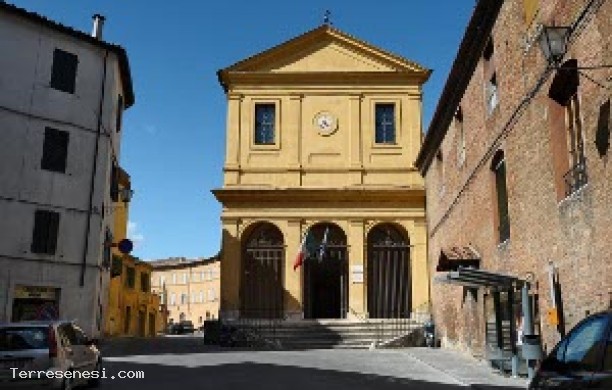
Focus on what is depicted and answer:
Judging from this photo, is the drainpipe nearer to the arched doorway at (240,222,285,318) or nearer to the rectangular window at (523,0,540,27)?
the arched doorway at (240,222,285,318)

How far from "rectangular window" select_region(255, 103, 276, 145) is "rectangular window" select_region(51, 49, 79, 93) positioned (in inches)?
309

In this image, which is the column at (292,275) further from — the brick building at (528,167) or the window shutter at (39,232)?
the window shutter at (39,232)

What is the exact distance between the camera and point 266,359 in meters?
19.0

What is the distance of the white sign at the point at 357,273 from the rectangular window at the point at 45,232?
1140 cm

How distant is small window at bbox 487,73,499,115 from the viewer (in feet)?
53.6

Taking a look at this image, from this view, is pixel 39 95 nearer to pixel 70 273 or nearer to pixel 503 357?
pixel 70 273

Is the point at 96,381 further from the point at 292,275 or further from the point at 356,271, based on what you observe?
the point at 356,271

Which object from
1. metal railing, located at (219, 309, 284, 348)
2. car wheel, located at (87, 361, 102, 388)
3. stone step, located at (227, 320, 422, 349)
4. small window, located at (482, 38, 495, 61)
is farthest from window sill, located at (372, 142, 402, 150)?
car wheel, located at (87, 361, 102, 388)

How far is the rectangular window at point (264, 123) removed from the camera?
29.9 metres

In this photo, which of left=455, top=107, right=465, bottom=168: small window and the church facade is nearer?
left=455, top=107, right=465, bottom=168: small window

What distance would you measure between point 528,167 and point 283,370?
279 inches

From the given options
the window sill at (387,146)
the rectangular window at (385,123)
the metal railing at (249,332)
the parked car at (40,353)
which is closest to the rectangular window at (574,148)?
the parked car at (40,353)

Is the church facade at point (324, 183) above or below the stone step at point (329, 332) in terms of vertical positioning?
above

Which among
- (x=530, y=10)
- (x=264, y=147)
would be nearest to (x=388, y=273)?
(x=264, y=147)
